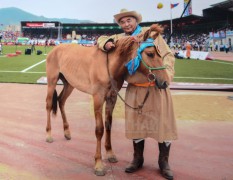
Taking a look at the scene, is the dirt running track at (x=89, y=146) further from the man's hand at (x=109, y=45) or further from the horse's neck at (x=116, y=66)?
the man's hand at (x=109, y=45)

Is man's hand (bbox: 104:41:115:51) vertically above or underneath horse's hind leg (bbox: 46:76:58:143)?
above

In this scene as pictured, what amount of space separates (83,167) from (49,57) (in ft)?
7.42

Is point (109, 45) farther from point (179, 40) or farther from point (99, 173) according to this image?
point (179, 40)

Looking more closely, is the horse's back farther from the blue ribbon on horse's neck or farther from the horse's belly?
the blue ribbon on horse's neck

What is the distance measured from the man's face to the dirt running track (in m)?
1.89

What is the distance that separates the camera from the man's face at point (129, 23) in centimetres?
372

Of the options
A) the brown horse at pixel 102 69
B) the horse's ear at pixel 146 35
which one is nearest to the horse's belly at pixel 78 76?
the brown horse at pixel 102 69

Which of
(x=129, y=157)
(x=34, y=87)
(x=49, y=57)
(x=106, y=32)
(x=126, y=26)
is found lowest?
(x=129, y=157)

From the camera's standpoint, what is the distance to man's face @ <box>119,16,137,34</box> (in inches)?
146

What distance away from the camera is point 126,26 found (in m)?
3.75

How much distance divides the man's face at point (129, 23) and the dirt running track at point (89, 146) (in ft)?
6.19

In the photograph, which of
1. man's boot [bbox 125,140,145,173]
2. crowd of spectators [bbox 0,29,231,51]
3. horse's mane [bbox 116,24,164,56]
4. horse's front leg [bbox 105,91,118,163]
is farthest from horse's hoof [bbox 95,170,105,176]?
crowd of spectators [bbox 0,29,231,51]

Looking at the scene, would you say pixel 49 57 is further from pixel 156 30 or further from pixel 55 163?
pixel 156 30

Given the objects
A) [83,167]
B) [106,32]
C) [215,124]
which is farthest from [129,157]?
[106,32]
